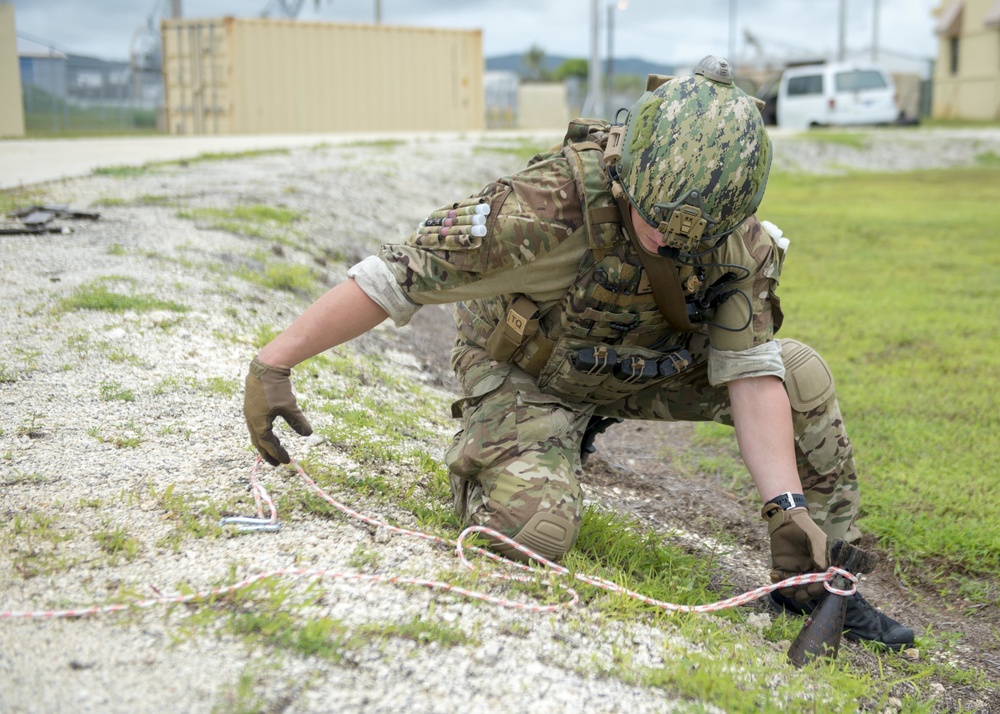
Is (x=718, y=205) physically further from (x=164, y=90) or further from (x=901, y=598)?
(x=164, y=90)

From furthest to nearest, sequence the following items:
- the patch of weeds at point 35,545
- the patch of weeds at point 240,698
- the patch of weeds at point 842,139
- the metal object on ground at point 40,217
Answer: the patch of weeds at point 842,139, the metal object on ground at point 40,217, the patch of weeds at point 35,545, the patch of weeds at point 240,698

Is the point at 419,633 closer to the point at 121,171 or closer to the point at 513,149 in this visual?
the point at 121,171

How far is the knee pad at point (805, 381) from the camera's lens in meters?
2.91

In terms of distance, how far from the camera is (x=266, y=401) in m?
2.63

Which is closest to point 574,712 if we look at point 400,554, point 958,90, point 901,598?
point 400,554

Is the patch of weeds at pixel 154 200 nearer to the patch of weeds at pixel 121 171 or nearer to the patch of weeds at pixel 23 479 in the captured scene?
the patch of weeds at pixel 121 171

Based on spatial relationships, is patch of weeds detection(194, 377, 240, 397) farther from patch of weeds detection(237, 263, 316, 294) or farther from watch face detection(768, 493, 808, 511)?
watch face detection(768, 493, 808, 511)

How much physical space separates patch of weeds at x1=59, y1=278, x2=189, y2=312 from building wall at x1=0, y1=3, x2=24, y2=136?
53.0ft


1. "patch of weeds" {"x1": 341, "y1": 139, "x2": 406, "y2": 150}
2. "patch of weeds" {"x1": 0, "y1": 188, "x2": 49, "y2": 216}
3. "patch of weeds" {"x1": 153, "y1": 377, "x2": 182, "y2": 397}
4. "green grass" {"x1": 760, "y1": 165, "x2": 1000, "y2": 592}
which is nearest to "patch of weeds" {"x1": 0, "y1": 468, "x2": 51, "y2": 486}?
"patch of weeds" {"x1": 153, "y1": 377, "x2": 182, "y2": 397}

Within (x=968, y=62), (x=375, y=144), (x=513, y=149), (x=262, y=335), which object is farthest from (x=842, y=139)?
(x=262, y=335)

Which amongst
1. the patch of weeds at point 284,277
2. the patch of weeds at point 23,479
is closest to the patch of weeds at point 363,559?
the patch of weeds at point 23,479

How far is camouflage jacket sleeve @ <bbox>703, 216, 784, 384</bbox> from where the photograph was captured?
275 centimetres

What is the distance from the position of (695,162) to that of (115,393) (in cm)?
216

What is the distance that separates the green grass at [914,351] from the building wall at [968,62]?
20.5 m
